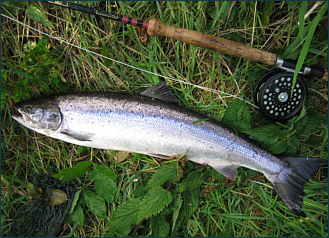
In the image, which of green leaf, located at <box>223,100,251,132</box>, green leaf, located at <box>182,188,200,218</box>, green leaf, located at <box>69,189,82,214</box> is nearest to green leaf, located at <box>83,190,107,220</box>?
green leaf, located at <box>69,189,82,214</box>

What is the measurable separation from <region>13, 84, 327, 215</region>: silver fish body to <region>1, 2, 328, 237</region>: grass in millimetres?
183

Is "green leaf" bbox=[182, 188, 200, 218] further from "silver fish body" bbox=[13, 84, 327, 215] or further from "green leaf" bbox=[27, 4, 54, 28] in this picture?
"green leaf" bbox=[27, 4, 54, 28]

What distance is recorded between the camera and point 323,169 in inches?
96.4

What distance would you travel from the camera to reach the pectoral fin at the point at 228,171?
233cm

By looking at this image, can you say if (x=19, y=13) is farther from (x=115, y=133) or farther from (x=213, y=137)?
(x=213, y=137)

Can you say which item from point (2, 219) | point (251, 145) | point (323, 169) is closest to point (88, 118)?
point (2, 219)

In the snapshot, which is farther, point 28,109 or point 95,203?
point 95,203

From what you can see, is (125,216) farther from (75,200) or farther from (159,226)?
(75,200)

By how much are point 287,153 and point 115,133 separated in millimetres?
2031

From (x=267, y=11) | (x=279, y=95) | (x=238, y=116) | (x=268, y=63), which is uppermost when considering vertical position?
(x=267, y=11)

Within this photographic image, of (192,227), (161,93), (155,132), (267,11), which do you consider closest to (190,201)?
(192,227)

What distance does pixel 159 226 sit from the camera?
2295 mm

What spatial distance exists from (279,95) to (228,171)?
104 centimetres

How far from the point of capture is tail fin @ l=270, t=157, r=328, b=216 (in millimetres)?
→ 2248
